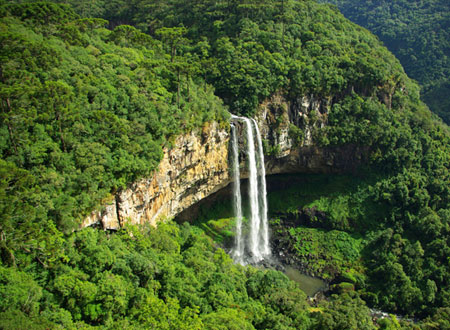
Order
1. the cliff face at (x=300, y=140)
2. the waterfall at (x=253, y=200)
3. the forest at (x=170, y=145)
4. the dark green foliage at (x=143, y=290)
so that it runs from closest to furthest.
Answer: the dark green foliage at (x=143, y=290) → the forest at (x=170, y=145) → the waterfall at (x=253, y=200) → the cliff face at (x=300, y=140)

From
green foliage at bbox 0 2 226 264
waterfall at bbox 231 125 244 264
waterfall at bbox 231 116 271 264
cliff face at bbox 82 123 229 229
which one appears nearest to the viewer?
green foliage at bbox 0 2 226 264

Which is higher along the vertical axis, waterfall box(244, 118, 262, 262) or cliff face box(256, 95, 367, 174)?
cliff face box(256, 95, 367, 174)

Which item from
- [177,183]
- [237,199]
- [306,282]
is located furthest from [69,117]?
[306,282]

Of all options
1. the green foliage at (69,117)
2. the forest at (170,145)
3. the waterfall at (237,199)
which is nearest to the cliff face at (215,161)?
the waterfall at (237,199)

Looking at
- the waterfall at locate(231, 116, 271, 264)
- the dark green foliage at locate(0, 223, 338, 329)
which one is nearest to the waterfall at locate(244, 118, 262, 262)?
the waterfall at locate(231, 116, 271, 264)

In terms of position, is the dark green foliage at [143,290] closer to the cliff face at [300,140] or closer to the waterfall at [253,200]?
the waterfall at [253,200]

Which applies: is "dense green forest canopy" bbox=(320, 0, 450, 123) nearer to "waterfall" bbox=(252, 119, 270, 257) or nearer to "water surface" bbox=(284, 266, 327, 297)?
"waterfall" bbox=(252, 119, 270, 257)

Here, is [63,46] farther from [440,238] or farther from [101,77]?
[440,238]
